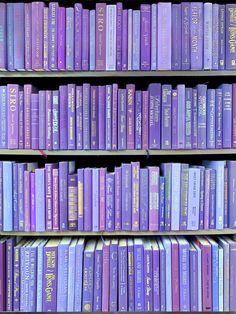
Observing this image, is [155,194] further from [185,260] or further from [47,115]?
[47,115]

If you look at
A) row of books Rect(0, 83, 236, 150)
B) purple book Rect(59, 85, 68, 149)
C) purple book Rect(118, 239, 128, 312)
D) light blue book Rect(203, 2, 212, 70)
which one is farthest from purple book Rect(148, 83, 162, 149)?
purple book Rect(118, 239, 128, 312)

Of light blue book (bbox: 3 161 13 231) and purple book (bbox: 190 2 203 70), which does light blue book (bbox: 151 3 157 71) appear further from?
light blue book (bbox: 3 161 13 231)

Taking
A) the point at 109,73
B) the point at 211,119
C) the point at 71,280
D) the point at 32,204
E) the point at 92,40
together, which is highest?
the point at 92,40

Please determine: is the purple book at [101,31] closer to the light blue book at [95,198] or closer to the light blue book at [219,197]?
the light blue book at [95,198]

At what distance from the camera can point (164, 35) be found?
0.91 m

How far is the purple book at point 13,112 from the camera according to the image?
3.07ft

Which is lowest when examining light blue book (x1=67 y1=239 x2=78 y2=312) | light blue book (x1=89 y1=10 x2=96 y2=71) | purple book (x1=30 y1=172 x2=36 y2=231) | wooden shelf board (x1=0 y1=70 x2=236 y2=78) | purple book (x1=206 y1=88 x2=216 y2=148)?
light blue book (x1=67 y1=239 x2=78 y2=312)

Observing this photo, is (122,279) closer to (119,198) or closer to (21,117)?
(119,198)

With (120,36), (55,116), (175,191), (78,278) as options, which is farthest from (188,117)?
(78,278)

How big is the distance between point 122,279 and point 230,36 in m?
0.96

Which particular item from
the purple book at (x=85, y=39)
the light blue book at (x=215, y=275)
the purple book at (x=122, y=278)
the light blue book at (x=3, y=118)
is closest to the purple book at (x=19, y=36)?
the light blue book at (x=3, y=118)

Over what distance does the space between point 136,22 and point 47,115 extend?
462mm

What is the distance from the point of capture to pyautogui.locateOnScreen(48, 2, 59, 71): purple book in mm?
920

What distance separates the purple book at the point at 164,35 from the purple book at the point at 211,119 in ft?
0.61
